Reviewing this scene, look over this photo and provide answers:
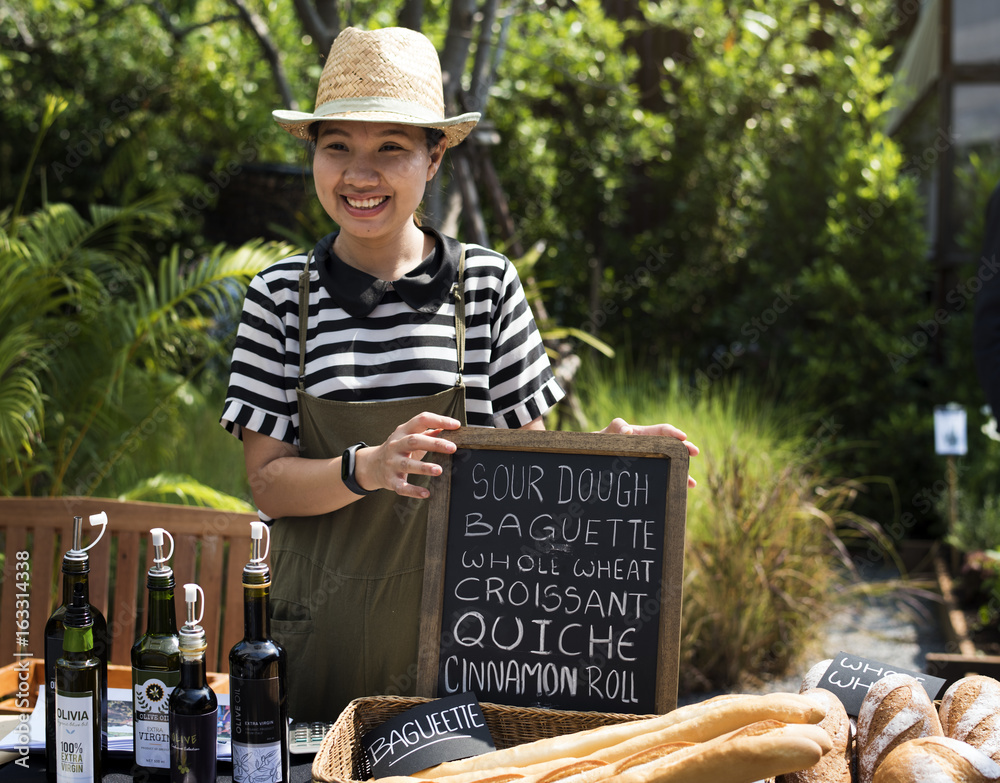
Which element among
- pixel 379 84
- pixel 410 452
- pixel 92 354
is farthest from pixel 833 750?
pixel 92 354

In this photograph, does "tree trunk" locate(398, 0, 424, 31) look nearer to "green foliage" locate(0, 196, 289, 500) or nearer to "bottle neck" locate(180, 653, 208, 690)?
"green foliage" locate(0, 196, 289, 500)

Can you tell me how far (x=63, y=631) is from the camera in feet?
4.34

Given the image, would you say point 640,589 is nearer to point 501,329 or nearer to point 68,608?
point 501,329

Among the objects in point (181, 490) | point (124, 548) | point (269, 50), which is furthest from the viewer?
point (269, 50)

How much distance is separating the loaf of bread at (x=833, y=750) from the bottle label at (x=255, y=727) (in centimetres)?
69

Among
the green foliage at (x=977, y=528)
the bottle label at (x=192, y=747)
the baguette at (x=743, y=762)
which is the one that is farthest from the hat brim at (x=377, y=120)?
the green foliage at (x=977, y=528)

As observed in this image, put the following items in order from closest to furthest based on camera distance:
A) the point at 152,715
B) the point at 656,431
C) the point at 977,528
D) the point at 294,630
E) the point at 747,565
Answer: the point at 152,715
the point at 656,431
the point at 294,630
the point at 747,565
the point at 977,528

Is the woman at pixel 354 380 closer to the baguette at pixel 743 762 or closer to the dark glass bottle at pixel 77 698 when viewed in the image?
the dark glass bottle at pixel 77 698

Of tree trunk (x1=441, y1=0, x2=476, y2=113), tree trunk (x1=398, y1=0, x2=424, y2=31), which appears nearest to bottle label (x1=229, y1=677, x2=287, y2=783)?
tree trunk (x1=441, y1=0, x2=476, y2=113)

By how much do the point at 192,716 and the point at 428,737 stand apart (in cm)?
32

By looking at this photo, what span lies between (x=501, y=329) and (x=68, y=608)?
0.89m

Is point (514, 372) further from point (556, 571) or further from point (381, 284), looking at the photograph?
point (556, 571)

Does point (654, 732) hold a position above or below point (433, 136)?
below

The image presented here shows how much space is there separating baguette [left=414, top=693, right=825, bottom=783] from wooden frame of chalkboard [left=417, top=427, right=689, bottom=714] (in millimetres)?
165
